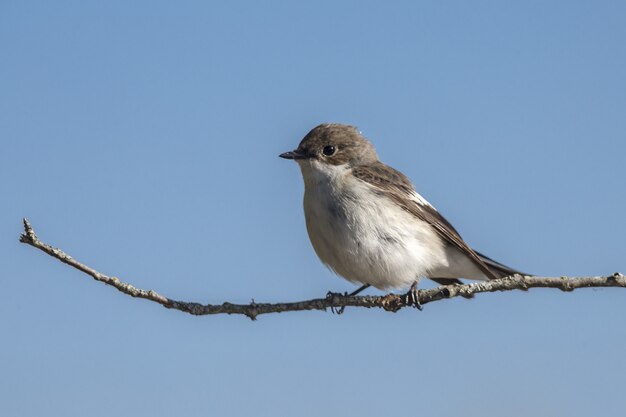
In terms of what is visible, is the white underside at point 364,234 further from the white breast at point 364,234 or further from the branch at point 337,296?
the branch at point 337,296

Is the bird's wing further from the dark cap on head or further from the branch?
the branch

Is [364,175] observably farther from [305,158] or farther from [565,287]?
[565,287]

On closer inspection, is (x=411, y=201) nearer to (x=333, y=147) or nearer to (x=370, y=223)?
(x=370, y=223)

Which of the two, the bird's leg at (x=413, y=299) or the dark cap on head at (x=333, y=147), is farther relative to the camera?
the dark cap on head at (x=333, y=147)

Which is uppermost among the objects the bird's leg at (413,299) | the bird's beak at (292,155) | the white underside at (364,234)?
the bird's beak at (292,155)

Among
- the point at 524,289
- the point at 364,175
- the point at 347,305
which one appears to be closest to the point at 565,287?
the point at 524,289

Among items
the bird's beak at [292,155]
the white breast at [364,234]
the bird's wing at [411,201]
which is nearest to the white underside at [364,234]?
the white breast at [364,234]

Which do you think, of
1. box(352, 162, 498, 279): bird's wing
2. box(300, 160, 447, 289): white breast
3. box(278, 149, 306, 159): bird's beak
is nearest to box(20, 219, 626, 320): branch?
box(300, 160, 447, 289): white breast

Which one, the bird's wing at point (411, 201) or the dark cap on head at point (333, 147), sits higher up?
the dark cap on head at point (333, 147)

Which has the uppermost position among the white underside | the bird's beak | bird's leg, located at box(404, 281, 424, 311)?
the bird's beak
